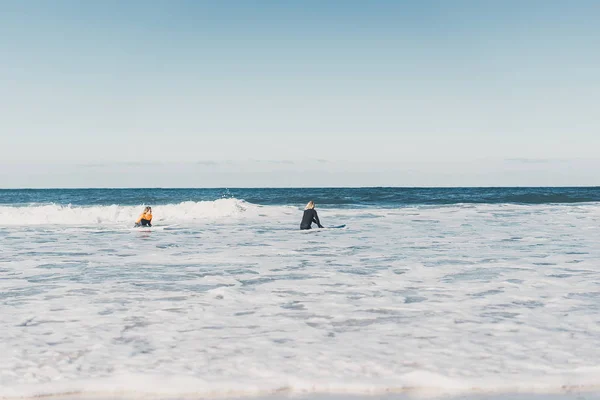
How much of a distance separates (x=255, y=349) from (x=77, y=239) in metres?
13.9

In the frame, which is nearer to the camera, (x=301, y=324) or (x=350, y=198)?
(x=301, y=324)

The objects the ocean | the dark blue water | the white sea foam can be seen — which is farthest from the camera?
the dark blue water

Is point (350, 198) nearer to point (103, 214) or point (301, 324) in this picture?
point (103, 214)

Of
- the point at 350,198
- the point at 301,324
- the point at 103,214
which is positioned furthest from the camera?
the point at 350,198

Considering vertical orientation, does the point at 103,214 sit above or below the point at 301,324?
below

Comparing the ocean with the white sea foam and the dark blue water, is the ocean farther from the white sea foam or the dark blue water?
the dark blue water

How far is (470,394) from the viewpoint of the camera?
4.44 m

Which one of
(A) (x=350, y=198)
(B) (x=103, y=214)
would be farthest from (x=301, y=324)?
(A) (x=350, y=198)

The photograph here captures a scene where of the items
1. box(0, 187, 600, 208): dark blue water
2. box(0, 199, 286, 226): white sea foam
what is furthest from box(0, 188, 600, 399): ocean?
box(0, 187, 600, 208): dark blue water

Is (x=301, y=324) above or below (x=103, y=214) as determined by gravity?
above

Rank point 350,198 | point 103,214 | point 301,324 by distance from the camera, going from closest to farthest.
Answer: point 301,324
point 103,214
point 350,198

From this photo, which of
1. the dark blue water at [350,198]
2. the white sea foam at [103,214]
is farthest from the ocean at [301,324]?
the dark blue water at [350,198]

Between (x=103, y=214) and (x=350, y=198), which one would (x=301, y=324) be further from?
(x=350, y=198)

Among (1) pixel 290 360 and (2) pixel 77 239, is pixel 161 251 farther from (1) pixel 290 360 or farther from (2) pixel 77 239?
(1) pixel 290 360
